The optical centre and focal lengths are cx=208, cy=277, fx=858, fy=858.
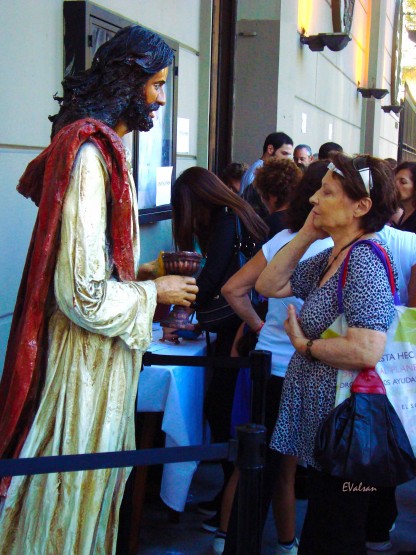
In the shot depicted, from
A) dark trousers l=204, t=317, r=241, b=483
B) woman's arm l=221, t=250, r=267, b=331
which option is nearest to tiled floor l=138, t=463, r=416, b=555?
dark trousers l=204, t=317, r=241, b=483

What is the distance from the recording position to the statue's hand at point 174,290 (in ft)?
7.72

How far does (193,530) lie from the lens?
13.0 ft

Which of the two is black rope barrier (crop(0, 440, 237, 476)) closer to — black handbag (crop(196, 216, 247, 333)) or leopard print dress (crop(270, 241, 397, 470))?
leopard print dress (crop(270, 241, 397, 470))

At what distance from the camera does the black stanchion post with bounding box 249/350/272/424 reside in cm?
268

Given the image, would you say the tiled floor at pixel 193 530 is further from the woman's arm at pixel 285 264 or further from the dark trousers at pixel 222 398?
the woman's arm at pixel 285 264

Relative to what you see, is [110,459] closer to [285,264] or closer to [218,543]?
[285,264]

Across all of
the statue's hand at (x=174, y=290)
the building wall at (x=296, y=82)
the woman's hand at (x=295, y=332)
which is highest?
the building wall at (x=296, y=82)

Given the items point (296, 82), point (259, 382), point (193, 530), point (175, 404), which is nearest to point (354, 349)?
point (259, 382)

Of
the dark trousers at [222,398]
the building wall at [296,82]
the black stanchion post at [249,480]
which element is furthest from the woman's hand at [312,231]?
the building wall at [296,82]

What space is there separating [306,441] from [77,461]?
0.98 meters

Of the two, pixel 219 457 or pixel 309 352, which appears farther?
pixel 309 352

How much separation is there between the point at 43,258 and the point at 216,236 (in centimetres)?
176

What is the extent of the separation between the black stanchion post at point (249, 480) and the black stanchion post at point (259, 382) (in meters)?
0.67

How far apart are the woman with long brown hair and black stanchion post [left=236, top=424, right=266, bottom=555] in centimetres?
181
